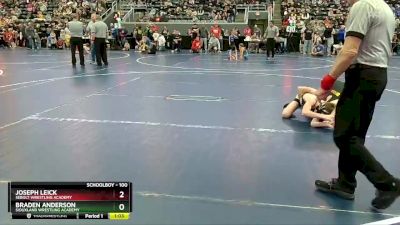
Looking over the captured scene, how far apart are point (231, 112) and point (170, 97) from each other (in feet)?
6.17

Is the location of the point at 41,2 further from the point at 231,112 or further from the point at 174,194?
the point at 174,194

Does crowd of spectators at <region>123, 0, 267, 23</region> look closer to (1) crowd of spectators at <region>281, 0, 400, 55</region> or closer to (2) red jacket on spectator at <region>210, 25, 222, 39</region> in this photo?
(1) crowd of spectators at <region>281, 0, 400, 55</region>

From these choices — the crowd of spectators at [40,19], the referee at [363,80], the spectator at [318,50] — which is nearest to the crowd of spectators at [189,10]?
the crowd of spectators at [40,19]

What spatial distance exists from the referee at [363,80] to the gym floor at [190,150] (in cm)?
32

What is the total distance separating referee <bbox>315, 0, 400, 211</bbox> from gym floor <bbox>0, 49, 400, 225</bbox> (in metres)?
0.32

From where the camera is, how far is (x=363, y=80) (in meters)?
3.63

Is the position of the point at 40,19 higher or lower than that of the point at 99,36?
higher

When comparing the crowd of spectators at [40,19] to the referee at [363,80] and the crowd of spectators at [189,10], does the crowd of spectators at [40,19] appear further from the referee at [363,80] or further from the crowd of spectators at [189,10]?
the referee at [363,80]

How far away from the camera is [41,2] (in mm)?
32750

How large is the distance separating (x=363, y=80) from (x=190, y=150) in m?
2.35

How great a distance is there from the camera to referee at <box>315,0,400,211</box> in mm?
3520
